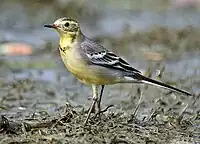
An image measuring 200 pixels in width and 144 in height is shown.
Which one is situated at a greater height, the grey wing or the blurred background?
the grey wing

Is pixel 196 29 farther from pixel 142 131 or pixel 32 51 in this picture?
pixel 142 131

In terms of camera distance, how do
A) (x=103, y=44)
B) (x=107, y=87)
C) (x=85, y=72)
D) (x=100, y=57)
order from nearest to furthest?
(x=85, y=72) < (x=100, y=57) < (x=107, y=87) < (x=103, y=44)

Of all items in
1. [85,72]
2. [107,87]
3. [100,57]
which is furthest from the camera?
[107,87]

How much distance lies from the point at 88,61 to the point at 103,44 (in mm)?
5960

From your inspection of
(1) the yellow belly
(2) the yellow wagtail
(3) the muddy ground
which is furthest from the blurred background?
Result: (1) the yellow belly

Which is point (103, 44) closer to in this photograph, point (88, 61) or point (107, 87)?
point (107, 87)

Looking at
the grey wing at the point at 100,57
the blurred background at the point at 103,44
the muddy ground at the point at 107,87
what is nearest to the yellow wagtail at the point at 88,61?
the grey wing at the point at 100,57

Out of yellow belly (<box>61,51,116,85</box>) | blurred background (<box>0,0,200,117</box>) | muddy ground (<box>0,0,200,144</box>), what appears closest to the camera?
muddy ground (<box>0,0,200,144</box>)

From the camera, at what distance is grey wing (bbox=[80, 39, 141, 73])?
709cm

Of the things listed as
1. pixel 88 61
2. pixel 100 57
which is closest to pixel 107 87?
pixel 100 57

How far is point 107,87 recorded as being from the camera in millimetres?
10180

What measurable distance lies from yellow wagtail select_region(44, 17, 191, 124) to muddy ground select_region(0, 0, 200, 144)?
0.29 meters

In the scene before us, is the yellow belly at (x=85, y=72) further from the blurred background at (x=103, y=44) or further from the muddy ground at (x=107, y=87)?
the blurred background at (x=103, y=44)

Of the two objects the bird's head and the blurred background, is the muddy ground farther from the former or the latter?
the bird's head
